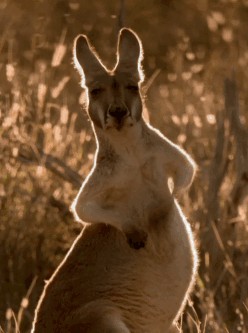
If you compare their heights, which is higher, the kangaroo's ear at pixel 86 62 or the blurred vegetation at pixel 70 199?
the kangaroo's ear at pixel 86 62

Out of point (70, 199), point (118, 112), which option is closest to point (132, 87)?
point (118, 112)

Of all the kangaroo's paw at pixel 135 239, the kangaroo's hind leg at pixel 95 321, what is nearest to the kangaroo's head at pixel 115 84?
the kangaroo's paw at pixel 135 239

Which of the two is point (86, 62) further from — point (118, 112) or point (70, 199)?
point (70, 199)

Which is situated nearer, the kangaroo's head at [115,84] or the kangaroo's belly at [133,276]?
the kangaroo's head at [115,84]

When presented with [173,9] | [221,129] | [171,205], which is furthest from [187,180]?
[173,9]

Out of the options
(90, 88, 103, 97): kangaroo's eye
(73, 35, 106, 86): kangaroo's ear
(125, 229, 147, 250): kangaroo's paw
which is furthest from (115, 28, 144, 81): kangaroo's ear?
(125, 229, 147, 250): kangaroo's paw

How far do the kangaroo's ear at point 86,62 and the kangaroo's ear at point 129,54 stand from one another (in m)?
0.11

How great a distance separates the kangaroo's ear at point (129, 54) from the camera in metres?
7.76

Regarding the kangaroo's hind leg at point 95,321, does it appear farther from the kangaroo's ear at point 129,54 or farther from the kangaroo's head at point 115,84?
the kangaroo's ear at point 129,54

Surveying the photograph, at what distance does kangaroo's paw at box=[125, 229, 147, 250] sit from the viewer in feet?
24.6

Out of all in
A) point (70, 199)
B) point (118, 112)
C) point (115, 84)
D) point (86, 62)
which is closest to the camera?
point (118, 112)

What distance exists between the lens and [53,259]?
9.71 m

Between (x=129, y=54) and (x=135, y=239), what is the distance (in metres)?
1.05

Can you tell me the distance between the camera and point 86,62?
787 centimetres
